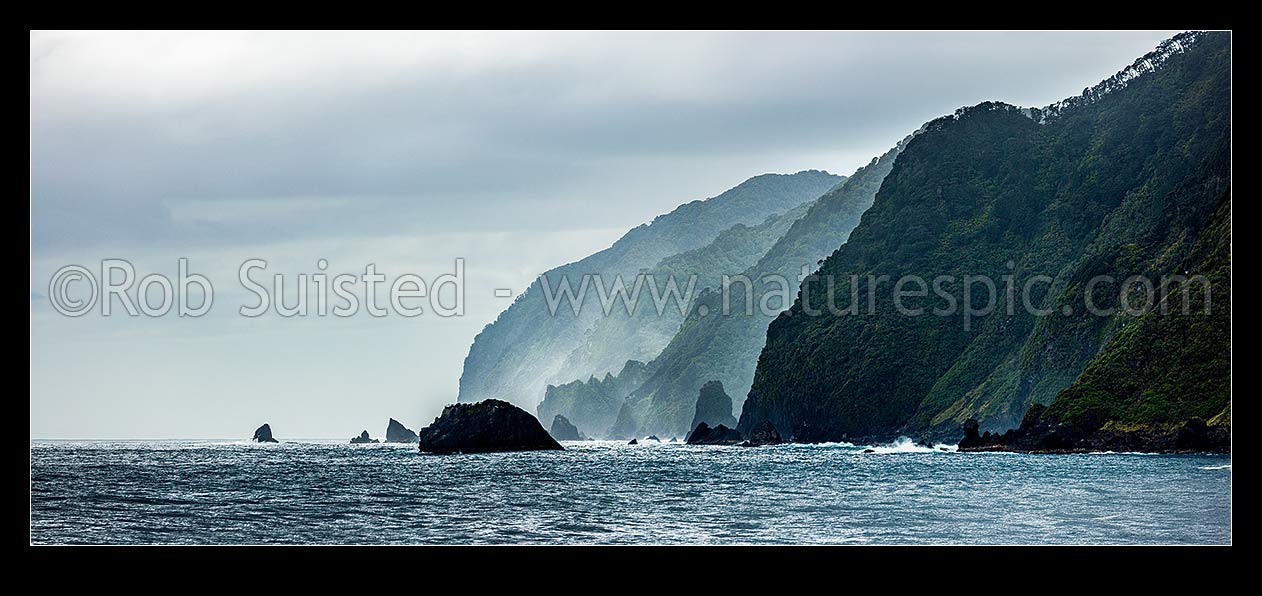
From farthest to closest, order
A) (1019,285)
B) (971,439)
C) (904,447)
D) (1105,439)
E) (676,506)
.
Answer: (1019,285), (904,447), (971,439), (1105,439), (676,506)

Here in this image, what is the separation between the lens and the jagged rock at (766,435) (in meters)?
178

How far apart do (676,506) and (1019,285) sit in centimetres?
13364

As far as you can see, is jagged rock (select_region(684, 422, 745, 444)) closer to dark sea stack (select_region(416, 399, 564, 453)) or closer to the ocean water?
dark sea stack (select_region(416, 399, 564, 453))

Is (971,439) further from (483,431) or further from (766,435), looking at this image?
(766,435)

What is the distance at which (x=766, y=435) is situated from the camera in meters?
180

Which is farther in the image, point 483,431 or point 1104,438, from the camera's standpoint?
point 483,431

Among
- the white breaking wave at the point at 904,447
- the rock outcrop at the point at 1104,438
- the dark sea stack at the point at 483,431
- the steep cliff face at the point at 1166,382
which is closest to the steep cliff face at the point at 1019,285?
the white breaking wave at the point at 904,447

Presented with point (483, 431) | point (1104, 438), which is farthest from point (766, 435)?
point (1104, 438)

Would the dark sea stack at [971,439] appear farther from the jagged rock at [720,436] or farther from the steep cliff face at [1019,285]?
the jagged rock at [720,436]

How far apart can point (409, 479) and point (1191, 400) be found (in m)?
64.5

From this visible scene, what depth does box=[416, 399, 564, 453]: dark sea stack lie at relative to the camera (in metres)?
144

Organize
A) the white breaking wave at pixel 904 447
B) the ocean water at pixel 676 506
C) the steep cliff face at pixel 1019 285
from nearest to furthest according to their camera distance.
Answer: the ocean water at pixel 676 506
the white breaking wave at pixel 904 447
the steep cliff face at pixel 1019 285

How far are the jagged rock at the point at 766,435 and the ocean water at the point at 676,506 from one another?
295 ft

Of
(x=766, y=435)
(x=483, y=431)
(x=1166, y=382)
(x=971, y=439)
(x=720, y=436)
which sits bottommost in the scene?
(x=720, y=436)
